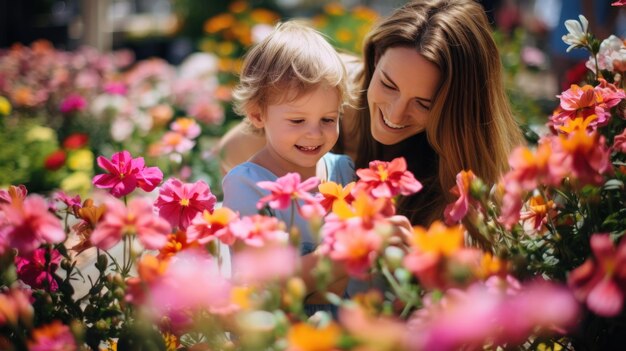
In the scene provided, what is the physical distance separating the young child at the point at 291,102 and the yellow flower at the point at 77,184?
1.37 metres

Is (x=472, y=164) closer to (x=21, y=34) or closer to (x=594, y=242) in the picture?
(x=594, y=242)

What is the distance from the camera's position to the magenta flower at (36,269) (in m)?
1.08

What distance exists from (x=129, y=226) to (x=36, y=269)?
313mm

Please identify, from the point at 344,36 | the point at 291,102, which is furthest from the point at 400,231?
the point at 344,36

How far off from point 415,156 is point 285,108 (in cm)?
61

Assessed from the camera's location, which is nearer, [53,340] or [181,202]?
[53,340]

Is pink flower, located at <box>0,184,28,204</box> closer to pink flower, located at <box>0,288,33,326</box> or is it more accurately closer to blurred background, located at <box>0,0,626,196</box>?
pink flower, located at <box>0,288,33,326</box>

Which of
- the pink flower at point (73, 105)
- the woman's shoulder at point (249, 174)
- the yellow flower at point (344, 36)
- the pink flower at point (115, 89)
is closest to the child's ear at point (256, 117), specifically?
the woman's shoulder at point (249, 174)

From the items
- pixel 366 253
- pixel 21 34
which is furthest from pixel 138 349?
pixel 21 34

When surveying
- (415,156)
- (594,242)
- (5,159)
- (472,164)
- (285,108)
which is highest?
(594,242)

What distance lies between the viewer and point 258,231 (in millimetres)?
906

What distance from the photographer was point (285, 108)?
145 cm

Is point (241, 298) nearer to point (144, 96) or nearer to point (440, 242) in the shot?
point (440, 242)

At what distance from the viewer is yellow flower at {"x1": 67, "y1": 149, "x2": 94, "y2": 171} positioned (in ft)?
9.30
